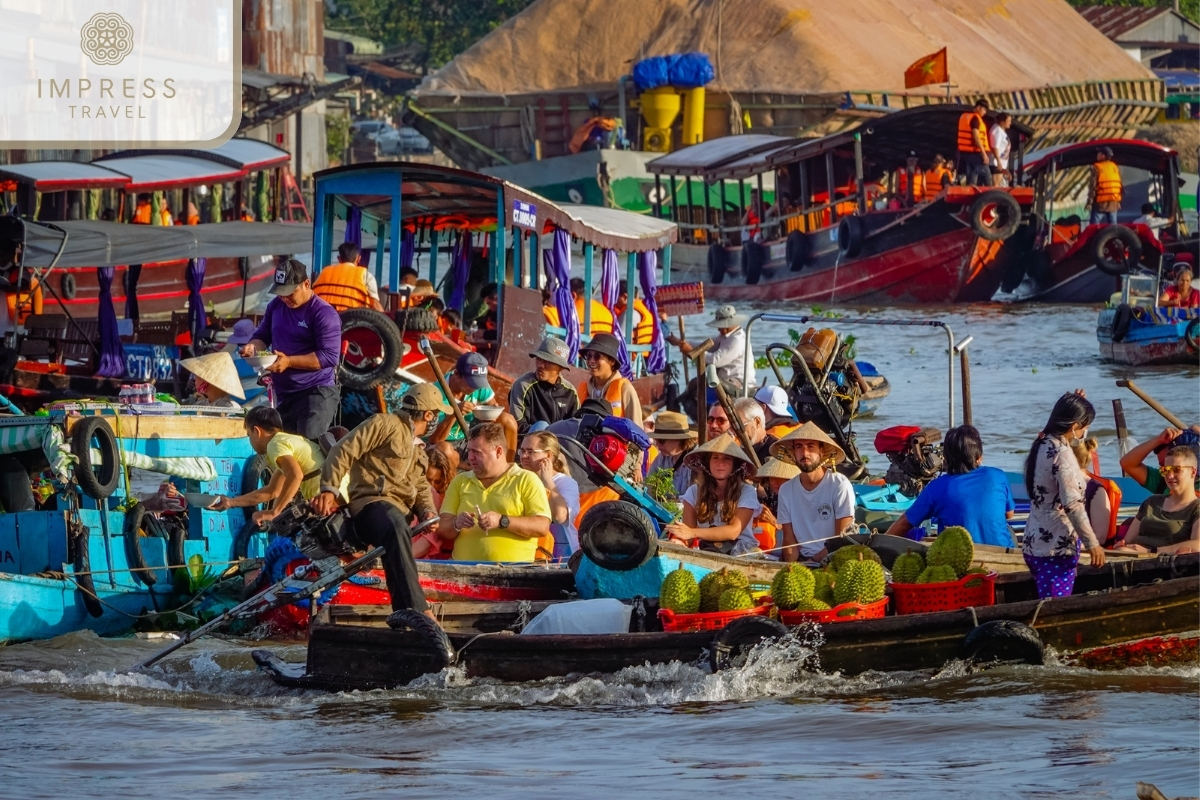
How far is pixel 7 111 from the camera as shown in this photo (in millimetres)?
9680

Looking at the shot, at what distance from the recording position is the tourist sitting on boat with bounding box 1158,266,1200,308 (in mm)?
25000

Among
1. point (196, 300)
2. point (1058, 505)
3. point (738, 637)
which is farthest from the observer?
point (196, 300)

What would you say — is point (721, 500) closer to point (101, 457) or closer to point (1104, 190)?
point (101, 457)

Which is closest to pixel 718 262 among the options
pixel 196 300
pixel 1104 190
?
pixel 1104 190

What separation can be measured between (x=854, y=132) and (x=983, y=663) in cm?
2393

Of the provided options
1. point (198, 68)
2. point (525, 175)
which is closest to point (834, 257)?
point (525, 175)

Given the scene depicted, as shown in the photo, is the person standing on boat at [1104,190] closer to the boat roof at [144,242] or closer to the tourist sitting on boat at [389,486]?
the boat roof at [144,242]

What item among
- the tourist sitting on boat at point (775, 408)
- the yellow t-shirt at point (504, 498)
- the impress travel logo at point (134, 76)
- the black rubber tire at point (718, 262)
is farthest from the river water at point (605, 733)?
the black rubber tire at point (718, 262)

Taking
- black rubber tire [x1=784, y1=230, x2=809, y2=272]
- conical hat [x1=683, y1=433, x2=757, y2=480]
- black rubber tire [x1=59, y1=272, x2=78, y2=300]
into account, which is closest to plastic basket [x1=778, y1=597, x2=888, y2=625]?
conical hat [x1=683, y1=433, x2=757, y2=480]

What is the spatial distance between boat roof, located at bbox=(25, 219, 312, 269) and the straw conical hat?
598 centimetres

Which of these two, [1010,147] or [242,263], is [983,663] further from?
[1010,147]

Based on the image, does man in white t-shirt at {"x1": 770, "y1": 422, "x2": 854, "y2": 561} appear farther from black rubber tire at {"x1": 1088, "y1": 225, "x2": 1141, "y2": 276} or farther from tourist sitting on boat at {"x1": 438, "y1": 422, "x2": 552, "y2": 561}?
black rubber tire at {"x1": 1088, "y1": 225, "x2": 1141, "y2": 276}

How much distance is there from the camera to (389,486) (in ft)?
30.1

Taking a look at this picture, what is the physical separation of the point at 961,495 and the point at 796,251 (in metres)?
24.9
